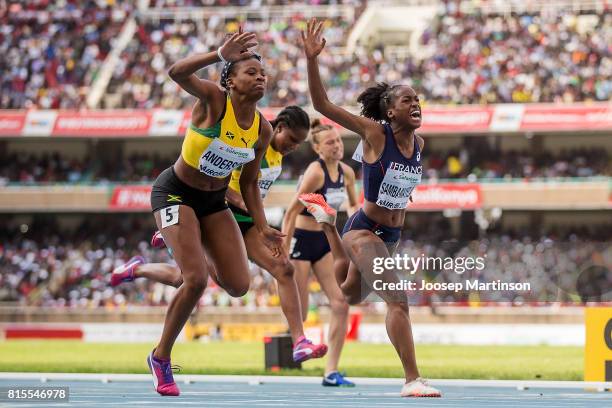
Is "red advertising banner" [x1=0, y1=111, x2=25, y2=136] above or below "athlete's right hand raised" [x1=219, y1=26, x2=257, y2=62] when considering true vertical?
above

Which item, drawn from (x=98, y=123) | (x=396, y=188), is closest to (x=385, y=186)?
(x=396, y=188)

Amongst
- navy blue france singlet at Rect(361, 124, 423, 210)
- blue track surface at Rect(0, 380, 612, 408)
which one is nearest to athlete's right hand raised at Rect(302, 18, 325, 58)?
navy blue france singlet at Rect(361, 124, 423, 210)

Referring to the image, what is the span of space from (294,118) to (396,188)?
1975 mm

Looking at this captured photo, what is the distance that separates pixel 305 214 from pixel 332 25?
35207 millimetres

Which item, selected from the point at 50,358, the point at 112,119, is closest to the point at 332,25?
the point at 112,119

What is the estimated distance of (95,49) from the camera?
48.0 metres

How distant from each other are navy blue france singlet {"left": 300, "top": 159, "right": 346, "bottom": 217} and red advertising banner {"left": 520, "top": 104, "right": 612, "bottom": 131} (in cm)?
2958

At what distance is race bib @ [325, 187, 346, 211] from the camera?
12.6 m

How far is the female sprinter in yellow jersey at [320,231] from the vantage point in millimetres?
12188

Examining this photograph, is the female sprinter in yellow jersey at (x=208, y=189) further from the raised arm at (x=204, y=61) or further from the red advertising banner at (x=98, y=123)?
the red advertising banner at (x=98, y=123)

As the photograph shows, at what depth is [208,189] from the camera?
29.9 feet

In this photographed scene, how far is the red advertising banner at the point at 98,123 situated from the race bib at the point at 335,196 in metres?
32.9

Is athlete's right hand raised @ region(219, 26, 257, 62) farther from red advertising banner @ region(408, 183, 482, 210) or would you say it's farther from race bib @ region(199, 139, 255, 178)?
red advertising banner @ region(408, 183, 482, 210)

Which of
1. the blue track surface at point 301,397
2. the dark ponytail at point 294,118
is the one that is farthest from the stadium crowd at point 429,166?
the dark ponytail at point 294,118
